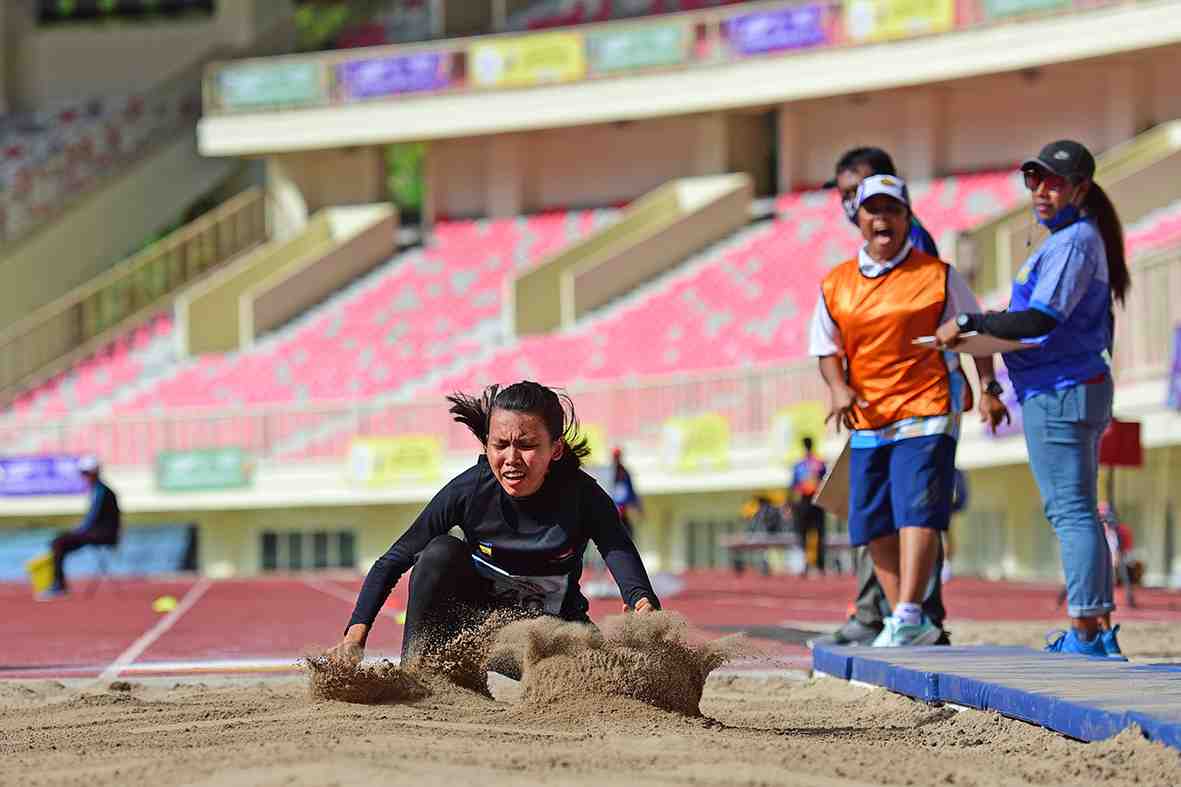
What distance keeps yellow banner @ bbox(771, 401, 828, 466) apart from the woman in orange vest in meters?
19.4

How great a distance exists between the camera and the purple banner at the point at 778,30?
1582 inches

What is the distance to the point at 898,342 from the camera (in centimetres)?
945

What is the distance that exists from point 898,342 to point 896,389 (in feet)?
0.67

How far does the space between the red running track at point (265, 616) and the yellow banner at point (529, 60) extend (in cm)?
1706

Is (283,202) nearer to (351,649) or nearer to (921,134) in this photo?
(921,134)

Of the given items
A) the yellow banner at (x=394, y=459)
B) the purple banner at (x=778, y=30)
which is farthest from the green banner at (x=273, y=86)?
the yellow banner at (x=394, y=459)

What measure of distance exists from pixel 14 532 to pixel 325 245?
12283mm

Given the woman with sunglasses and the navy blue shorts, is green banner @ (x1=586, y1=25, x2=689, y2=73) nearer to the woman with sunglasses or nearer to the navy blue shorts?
the navy blue shorts

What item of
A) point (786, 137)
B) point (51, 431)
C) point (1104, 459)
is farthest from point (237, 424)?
point (1104, 459)

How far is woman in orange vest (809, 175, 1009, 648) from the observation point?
934 centimetres

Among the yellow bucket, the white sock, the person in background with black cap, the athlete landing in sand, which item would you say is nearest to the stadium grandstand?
the yellow bucket

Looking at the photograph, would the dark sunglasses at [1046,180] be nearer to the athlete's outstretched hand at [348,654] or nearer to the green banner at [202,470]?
the athlete's outstretched hand at [348,654]

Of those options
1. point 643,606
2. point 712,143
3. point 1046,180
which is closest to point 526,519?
point 643,606

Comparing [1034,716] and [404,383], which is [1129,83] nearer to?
[404,383]
